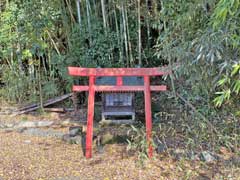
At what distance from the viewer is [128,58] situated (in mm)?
4812

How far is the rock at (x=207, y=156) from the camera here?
10.4 feet

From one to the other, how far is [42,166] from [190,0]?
186 cm

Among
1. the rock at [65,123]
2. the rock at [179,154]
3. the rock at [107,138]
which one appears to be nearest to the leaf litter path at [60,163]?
the rock at [107,138]

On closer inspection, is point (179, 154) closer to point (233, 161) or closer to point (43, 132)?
point (233, 161)

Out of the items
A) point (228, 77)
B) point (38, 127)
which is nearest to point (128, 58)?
point (38, 127)

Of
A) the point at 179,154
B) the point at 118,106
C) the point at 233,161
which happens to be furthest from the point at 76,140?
the point at 233,161

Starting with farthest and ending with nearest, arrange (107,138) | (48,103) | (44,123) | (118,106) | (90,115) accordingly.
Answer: (48,103) → (44,123) → (118,106) → (107,138) → (90,115)

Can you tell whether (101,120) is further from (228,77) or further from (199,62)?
(228,77)

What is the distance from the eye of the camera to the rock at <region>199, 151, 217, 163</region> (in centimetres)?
316

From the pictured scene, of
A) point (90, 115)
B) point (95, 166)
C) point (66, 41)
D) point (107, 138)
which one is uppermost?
point (66, 41)

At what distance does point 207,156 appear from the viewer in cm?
318

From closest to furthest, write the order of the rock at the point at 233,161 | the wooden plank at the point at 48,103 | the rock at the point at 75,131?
the rock at the point at 233,161 → the rock at the point at 75,131 → the wooden plank at the point at 48,103

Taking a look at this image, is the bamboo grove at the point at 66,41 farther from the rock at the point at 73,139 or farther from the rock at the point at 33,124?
the rock at the point at 73,139

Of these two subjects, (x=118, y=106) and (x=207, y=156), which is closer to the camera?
(x=207, y=156)
